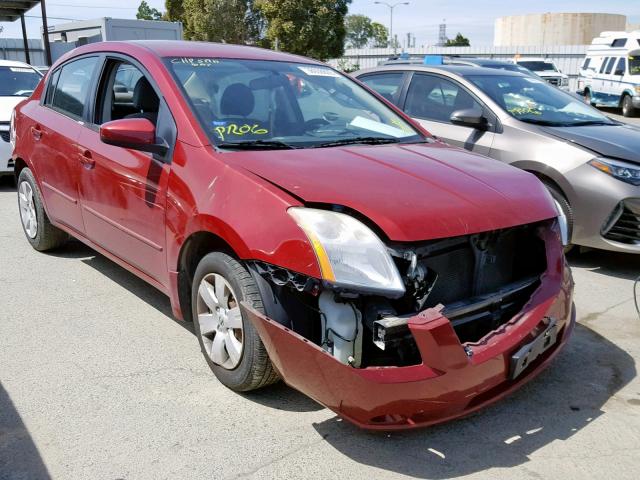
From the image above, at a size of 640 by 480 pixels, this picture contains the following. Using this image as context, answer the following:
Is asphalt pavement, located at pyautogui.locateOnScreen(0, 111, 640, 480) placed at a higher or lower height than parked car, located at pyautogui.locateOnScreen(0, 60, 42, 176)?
lower

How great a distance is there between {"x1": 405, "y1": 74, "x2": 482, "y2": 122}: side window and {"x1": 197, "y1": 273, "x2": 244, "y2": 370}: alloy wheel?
373cm

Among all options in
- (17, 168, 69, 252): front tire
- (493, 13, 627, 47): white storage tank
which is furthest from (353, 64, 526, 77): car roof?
(493, 13, 627, 47): white storage tank

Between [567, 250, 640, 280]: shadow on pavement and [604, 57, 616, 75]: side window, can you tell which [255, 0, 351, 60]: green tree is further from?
[567, 250, 640, 280]: shadow on pavement

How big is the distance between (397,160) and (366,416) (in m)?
1.37

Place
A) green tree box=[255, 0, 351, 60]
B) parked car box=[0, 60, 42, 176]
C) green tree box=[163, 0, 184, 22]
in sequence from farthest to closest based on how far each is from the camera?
green tree box=[163, 0, 184, 22], green tree box=[255, 0, 351, 60], parked car box=[0, 60, 42, 176]

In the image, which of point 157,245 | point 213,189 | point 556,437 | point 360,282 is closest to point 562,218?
point 556,437

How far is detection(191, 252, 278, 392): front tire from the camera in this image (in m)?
2.98

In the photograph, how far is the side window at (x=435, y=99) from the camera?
20.5 ft

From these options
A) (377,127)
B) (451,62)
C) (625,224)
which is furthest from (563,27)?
(377,127)

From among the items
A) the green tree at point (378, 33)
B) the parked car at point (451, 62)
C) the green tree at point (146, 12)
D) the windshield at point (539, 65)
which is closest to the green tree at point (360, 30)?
the green tree at point (378, 33)

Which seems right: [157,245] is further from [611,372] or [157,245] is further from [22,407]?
[611,372]

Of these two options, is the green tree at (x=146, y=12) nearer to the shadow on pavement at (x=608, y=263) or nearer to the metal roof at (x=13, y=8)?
the metal roof at (x=13, y=8)

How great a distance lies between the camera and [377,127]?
407cm

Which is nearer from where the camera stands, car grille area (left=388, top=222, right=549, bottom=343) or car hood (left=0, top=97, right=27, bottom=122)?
car grille area (left=388, top=222, right=549, bottom=343)
